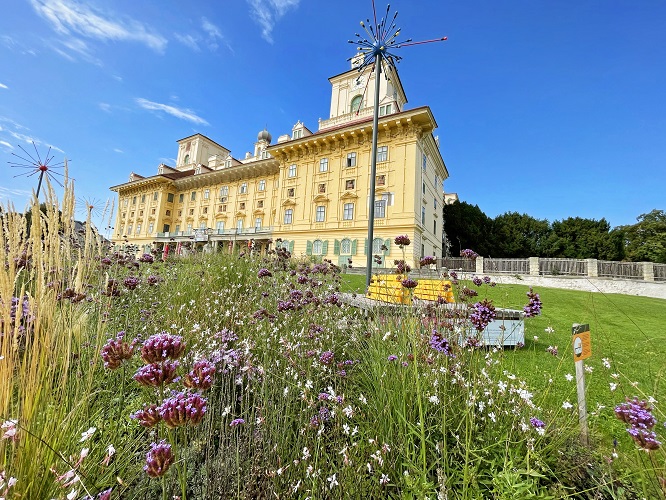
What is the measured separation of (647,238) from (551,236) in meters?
12.6

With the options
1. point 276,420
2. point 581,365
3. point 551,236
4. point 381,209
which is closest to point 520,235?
point 551,236

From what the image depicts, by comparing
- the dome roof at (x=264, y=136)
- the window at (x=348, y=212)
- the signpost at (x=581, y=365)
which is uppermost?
the dome roof at (x=264, y=136)

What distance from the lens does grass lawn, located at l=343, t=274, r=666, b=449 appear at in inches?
92.2

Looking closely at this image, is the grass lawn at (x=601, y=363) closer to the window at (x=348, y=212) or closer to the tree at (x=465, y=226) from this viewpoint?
the window at (x=348, y=212)

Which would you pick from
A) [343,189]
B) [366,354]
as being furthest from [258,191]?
[366,354]

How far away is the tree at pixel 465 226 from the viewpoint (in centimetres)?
3481

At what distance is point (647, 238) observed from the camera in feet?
125

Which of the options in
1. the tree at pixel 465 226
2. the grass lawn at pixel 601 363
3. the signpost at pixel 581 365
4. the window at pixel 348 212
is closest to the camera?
the signpost at pixel 581 365

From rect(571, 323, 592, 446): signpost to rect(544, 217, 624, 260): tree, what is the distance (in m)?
43.9

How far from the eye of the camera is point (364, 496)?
1.48 metres

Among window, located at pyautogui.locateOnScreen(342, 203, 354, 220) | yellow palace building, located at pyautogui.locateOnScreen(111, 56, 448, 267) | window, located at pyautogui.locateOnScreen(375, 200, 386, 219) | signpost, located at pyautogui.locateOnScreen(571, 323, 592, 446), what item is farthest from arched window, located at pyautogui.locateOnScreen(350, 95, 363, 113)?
signpost, located at pyautogui.locateOnScreen(571, 323, 592, 446)

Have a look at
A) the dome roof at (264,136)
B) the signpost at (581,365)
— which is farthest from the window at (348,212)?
the signpost at (581,365)

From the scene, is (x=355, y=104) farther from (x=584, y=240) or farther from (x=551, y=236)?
(x=584, y=240)

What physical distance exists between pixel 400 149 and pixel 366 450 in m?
24.3
